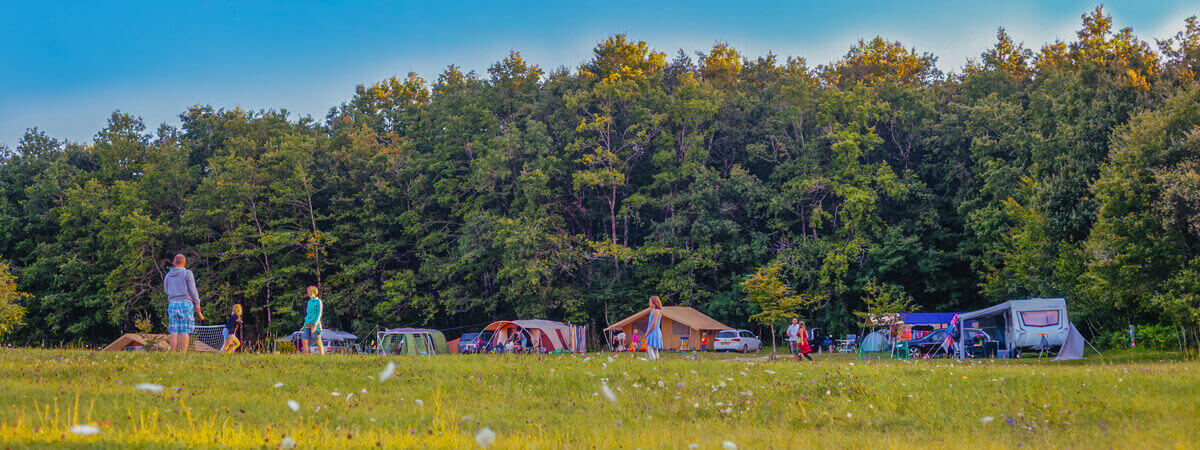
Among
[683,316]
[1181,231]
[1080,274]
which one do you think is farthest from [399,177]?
[1181,231]

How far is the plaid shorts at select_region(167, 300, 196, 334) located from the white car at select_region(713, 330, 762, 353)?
3529cm

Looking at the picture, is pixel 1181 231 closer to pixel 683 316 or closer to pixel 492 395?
pixel 492 395

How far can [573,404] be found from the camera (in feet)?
39.0

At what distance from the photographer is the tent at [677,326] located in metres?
47.9

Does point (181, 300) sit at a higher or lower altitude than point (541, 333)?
higher

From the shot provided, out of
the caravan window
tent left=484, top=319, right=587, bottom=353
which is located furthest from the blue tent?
tent left=484, top=319, right=587, bottom=353

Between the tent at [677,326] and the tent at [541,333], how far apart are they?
2448 millimetres

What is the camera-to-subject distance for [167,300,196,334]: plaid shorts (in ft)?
50.5

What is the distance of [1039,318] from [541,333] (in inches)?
967

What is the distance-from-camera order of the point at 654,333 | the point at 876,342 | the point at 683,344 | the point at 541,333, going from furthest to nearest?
the point at 683,344
the point at 876,342
the point at 541,333
the point at 654,333

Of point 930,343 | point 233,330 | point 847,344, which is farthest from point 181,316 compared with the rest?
point 847,344

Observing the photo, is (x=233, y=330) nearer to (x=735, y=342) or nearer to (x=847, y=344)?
(x=735, y=342)

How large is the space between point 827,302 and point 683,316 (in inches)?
352

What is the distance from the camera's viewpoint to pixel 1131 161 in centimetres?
2608
